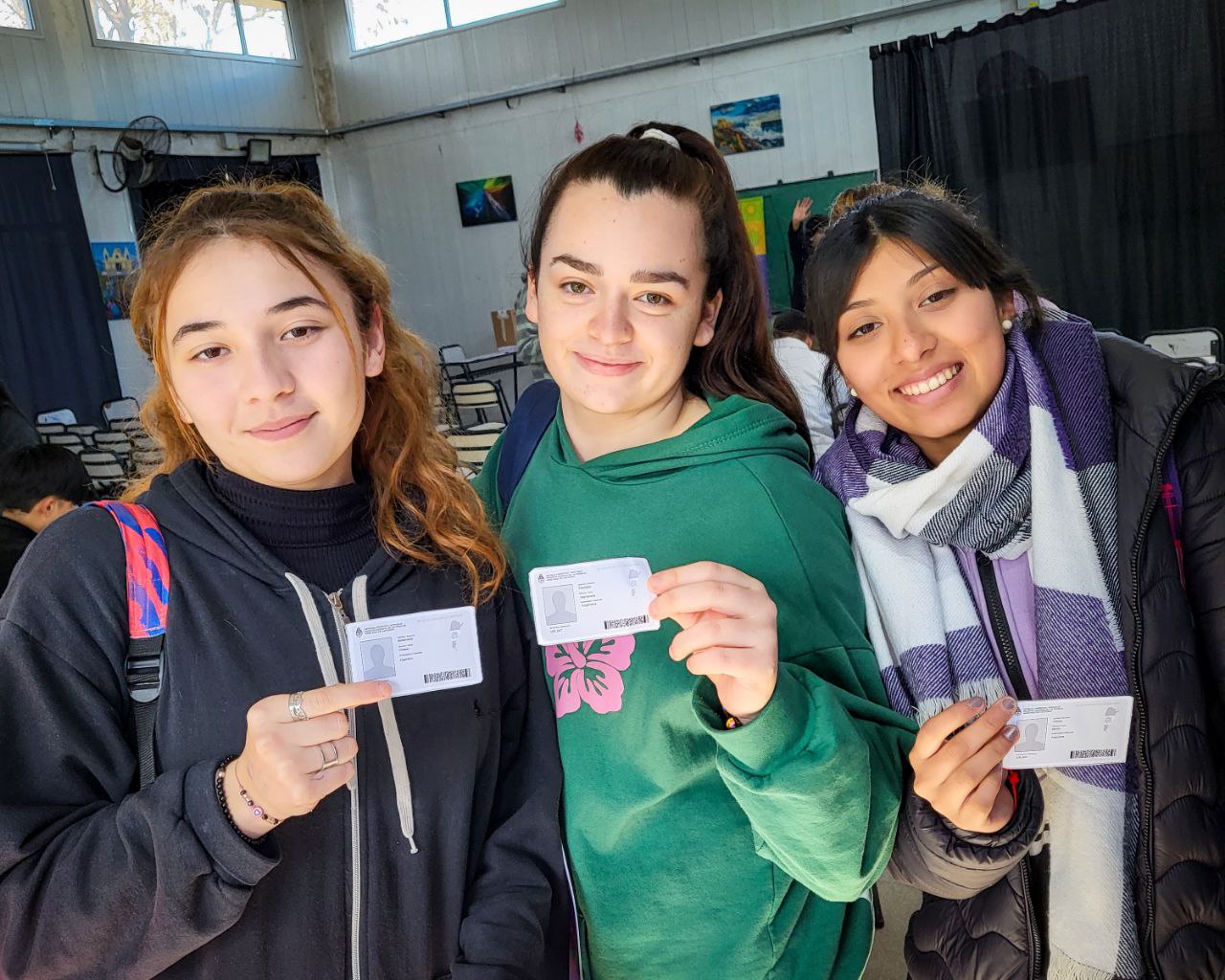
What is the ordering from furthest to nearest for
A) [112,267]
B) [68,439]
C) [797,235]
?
[112,267] → [797,235] → [68,439]

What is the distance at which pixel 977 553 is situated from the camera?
162 cm

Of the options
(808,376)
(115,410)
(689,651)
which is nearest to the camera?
(689,651)

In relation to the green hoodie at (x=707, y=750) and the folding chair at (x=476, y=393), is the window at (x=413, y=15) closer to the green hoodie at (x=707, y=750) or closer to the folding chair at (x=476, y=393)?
the folding chair at (x=476, y=393)

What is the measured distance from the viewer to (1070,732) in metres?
1.33

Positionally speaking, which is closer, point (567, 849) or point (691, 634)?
point (691, 634)

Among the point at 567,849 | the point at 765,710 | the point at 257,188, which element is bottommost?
the point at 567,849

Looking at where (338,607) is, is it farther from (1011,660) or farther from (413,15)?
(413,15)

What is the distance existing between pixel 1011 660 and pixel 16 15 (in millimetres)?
13539

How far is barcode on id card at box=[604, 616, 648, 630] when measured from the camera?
4.17ft

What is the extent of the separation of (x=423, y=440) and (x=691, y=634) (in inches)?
25.6

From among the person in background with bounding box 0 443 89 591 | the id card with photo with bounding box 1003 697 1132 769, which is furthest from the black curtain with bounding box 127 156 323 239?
the id card with photo with bounding box 1003 697 1132 769

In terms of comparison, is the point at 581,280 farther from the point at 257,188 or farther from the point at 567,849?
the point at 567,849

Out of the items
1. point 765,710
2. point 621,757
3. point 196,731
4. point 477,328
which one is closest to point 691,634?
point 765,710

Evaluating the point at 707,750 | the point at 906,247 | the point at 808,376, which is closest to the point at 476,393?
the point at 808,376
